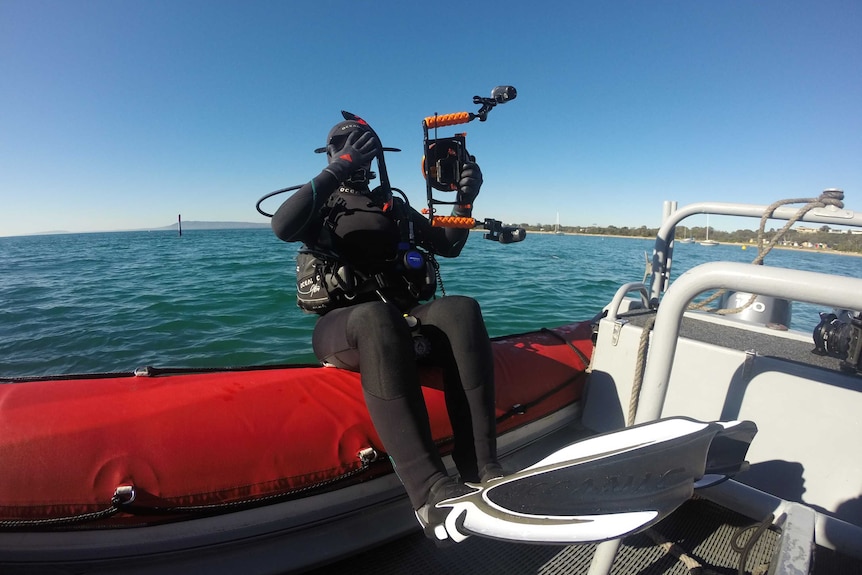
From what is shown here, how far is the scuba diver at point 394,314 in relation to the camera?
1.40 m

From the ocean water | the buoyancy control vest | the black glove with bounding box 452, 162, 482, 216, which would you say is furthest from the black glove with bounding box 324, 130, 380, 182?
the ocean water

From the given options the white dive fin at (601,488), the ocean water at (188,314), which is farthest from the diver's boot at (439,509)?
the ocean water at (188,314)

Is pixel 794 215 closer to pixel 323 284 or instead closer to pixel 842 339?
pixel 842 339

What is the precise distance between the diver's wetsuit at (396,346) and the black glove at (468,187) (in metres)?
0.42

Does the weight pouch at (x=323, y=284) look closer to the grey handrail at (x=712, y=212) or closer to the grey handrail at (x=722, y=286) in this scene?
the grey handrail at (x=722, y=286)

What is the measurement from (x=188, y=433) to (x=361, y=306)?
2.57 ft

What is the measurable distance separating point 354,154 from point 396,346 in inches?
44.8

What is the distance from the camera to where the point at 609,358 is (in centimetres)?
223

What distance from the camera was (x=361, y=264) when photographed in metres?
2.22

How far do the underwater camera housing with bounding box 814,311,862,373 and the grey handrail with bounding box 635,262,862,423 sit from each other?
3.84 ft

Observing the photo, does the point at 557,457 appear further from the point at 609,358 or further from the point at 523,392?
the point at 609,358

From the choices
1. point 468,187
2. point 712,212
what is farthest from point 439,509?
point 712,212

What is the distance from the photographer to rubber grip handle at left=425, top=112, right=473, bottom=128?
6.20ft

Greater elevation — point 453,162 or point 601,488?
point 453,162
